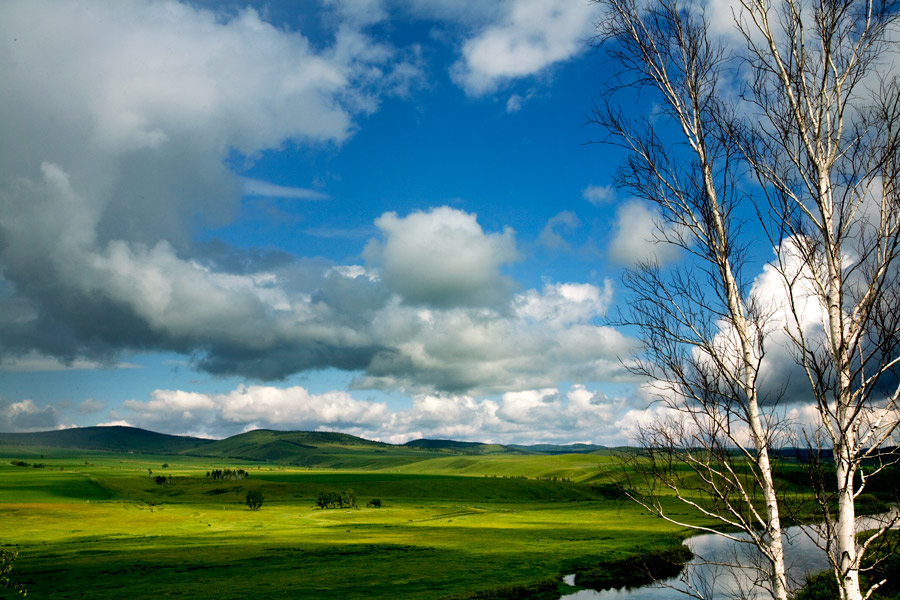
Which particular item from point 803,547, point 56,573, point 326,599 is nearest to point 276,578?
point 326,599

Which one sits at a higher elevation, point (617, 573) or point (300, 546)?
point (300, 546)

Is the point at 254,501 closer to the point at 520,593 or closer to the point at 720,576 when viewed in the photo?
the point at 520,593

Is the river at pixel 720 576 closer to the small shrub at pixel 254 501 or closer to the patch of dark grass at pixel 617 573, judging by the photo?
the patch of dark grass at pixel 617 573

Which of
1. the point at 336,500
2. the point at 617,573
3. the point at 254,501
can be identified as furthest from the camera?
the point at 336,500

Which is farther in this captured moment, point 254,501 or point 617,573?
point 254,501

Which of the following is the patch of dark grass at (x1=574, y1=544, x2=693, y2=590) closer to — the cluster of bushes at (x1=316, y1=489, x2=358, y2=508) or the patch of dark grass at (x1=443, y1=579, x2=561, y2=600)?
the patch of dark grass at (x1=443, y1=579, x2=561, y2=600)

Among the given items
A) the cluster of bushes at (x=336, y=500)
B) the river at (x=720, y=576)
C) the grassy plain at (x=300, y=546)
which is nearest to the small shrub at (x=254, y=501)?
the grassy plain at (x=300, y=546)

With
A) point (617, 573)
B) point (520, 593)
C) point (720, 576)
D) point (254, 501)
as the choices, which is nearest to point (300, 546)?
point (520, 593)

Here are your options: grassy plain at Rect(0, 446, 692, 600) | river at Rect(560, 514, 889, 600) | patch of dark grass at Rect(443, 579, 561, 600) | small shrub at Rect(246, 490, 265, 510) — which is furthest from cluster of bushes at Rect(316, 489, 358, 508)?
patch of dark grass at Rect(443, 579, 561, 600)

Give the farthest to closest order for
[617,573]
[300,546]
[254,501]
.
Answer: [254,501] < [300,546] < [617,573]

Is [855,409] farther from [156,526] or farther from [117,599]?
[156,526]

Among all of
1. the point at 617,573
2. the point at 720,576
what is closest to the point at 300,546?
the point at 617,573

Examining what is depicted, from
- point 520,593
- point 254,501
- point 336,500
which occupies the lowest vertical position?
point 336,500

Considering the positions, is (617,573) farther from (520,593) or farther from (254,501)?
(254,501)
